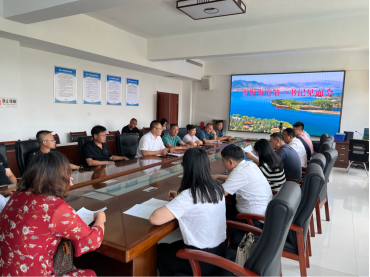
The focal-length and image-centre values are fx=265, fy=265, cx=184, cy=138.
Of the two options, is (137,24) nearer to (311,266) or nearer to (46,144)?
(46,144)

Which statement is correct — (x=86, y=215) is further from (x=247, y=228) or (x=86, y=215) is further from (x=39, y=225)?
(x=247, y=228)

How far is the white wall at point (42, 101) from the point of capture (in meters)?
4.64

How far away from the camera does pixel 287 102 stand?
8.51m

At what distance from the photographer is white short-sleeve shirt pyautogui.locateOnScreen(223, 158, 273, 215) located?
2088 millimetres

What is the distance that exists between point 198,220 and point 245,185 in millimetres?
667

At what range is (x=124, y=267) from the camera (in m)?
1.55

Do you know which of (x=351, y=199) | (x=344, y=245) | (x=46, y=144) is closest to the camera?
(x=344, y=245)

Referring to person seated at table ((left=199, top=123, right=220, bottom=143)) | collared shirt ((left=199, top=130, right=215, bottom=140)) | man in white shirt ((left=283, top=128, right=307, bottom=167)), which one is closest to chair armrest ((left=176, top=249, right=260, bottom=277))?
man in white shirt ((left=283, top=128, right=307, bottom=167))

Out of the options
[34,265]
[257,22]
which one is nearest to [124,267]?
[34,265]

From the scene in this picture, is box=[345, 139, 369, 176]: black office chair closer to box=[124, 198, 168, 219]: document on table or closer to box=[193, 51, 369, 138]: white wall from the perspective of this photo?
box=[193, 51, 369, 138]: white wall

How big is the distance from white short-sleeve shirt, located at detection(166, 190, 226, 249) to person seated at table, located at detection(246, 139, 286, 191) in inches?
50.1

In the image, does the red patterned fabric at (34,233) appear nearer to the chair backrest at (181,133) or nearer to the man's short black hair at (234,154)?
the man's short black hair at (234,154)

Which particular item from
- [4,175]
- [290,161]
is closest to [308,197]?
[290,161]

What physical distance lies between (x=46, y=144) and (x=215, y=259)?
248cm
